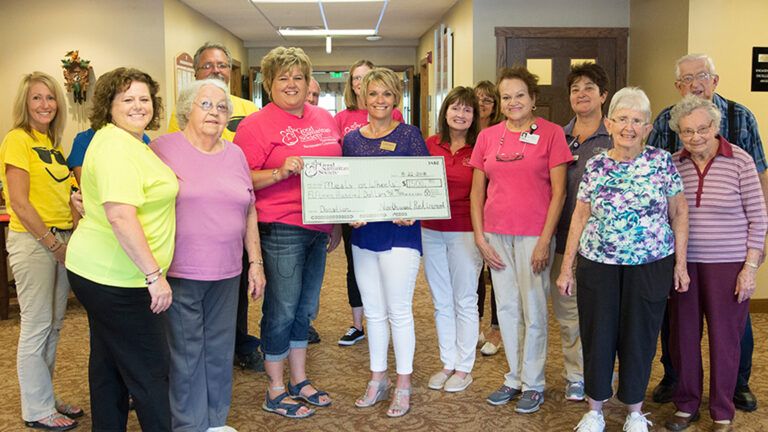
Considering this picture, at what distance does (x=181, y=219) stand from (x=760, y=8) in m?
4.26

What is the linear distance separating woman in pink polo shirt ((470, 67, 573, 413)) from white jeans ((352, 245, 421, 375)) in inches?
15.5

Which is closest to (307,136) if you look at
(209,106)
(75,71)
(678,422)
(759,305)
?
(209,106)

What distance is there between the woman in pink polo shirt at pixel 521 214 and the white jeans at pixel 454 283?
0.14m

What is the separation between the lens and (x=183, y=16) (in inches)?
288

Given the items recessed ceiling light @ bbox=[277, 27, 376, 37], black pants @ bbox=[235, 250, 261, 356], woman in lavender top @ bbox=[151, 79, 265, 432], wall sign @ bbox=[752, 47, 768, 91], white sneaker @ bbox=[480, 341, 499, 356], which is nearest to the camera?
woman in lavender top @ bbox=[151, 79, 265, 432]

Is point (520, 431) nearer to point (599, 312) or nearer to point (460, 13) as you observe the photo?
point (599, 312)

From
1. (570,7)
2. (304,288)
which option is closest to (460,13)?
(570,7)

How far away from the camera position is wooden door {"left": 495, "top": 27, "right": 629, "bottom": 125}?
241 inches

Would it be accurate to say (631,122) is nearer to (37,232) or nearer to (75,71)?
(37,232)

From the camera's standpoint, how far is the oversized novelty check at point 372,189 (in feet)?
9.05

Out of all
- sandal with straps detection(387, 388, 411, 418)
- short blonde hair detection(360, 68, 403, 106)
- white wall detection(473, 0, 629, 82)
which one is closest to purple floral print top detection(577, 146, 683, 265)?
short blonde hair detection(360, 68, 403, 106)

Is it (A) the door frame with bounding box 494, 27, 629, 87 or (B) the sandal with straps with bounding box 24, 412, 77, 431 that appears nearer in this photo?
(B) the sandal with straps with bounding box 24, 412, 77, 431

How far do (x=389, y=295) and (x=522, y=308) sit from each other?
649mm

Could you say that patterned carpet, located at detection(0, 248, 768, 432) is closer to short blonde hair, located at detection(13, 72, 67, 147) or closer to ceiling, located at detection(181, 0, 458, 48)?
short blonde hair, located at detection(13, 72, 67, 147)
